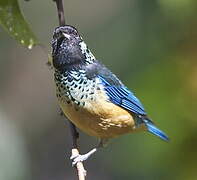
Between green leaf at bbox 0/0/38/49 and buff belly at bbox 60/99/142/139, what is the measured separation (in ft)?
2.70

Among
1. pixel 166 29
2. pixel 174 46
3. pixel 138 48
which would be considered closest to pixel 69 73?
pixel 174 46

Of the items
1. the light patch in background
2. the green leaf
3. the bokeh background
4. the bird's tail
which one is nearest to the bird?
the bird's tail

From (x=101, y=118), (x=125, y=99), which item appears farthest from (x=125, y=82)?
(x=101, y=118)

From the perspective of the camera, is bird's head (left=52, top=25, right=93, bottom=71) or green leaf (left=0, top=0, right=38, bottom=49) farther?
bird's head (left=52, top=25, right=93, bottom=71)

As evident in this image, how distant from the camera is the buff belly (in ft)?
13.0

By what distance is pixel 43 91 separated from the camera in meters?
9.53

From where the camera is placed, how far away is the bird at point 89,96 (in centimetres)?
392

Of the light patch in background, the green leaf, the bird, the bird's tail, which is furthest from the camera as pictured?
the light patch in background

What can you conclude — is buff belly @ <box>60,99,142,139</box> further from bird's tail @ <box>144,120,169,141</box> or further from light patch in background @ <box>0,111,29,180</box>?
light patch in background @ <box>0,111,29,180</box>

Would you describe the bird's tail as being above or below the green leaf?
below

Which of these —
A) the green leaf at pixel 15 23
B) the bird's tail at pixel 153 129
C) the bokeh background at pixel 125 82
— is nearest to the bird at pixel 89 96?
the bird's tail at pixel 153 129

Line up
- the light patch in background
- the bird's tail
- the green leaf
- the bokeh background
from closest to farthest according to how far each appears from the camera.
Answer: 1. the green leaf
2. the bokeh background
3. the bird's tail
4. the light patch in background

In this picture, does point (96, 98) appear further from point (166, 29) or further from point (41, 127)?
point (41, 127)

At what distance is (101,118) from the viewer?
4.13 meters
